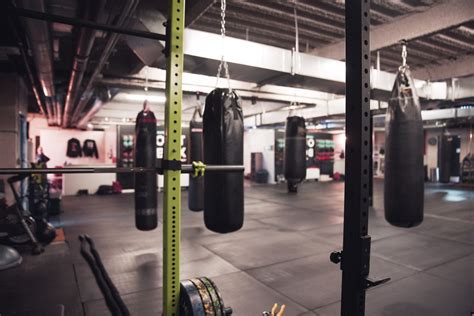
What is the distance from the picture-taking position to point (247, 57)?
3.61m

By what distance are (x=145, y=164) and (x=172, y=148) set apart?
2.36 metres

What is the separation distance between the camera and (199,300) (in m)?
1.46

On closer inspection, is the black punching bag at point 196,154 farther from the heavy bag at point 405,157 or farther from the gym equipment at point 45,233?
the heavy bag at point 405,157

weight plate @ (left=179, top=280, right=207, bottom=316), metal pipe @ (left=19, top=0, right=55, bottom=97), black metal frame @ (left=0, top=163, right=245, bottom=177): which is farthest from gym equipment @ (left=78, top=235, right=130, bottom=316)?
metal pipe @ (left=19, top=0, right=55, bottom=97)

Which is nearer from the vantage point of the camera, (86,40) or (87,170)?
(87,170)

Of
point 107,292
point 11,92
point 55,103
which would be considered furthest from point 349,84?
point 55,103

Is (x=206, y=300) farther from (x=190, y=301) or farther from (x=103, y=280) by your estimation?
(x=103, y=280)

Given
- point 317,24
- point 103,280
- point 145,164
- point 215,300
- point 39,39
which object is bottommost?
point 103,280

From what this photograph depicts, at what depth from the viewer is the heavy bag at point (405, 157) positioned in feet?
8.73

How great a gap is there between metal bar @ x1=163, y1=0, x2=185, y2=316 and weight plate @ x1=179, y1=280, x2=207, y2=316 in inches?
1.1

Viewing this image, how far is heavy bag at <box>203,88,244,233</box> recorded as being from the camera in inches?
88.1

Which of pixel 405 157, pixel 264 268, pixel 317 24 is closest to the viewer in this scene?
pixel 405 157

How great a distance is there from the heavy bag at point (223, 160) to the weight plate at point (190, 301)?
0.75 meters

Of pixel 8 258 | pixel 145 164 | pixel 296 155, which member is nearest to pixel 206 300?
pixel 145 164
